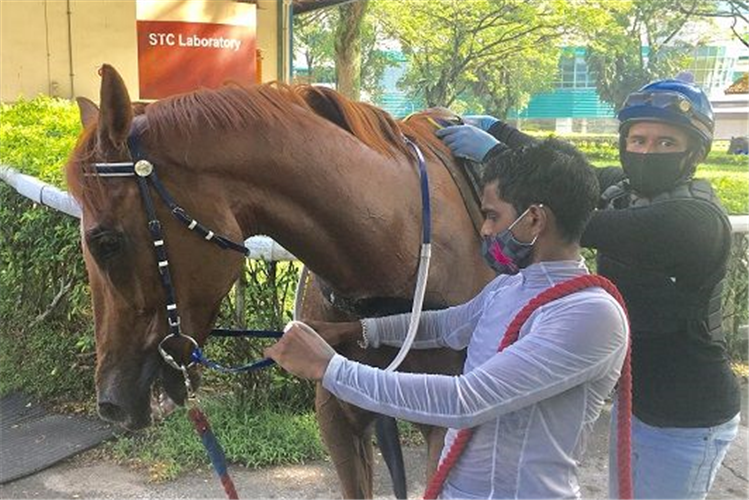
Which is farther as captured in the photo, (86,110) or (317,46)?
(317,46)

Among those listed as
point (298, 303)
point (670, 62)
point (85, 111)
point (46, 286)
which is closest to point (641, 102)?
point (298, 303)

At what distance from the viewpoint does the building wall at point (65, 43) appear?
905 cm

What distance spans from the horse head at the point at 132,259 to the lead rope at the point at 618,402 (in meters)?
0.69

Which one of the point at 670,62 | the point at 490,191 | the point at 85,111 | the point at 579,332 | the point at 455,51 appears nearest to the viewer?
the point at 579,332

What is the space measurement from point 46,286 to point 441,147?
10.4 ft

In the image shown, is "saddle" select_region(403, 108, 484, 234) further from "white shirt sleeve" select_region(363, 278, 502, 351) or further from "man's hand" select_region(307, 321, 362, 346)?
"man's hand" select_region(307, 321, 362, 346)

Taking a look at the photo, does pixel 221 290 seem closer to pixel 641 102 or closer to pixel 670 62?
pixel 641 102

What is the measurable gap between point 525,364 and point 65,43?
947 centimetres

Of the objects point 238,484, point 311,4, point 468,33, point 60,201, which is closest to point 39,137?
point 60,201

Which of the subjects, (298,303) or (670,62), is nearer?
(298,303)

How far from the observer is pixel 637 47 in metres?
34.8

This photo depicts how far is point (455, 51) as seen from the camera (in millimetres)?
25953

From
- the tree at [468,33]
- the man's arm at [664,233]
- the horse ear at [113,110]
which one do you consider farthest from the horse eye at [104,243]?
the tree at [468,33]

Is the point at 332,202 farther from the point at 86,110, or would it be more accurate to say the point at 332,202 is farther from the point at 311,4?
the point at 311,4
